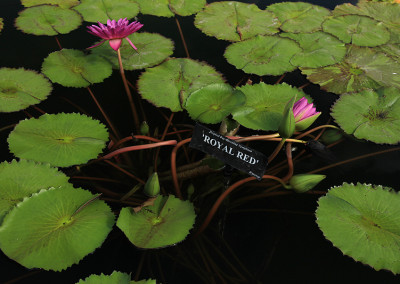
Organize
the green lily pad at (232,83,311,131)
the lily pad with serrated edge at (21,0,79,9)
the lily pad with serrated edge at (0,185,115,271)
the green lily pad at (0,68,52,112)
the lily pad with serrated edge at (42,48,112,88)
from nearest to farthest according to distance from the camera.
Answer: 1. the lily pad with serrated edge at (0,185,115,271)
2. the green lily pad at (232,83,311,131)
3. the green lily pad at (0,68,52,112)
4. the lily pad with serrated edge at (42,48,112,88)
5. the lily pad with serrated edge at (21,0,79,9)

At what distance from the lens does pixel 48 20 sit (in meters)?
2.30

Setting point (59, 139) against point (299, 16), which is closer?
point (59, 139)

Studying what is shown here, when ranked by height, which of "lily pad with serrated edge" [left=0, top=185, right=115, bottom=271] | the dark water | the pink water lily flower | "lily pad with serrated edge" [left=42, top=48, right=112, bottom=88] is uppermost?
the pink water lily flower

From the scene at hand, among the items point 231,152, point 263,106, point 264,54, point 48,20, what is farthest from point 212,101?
point 48,20

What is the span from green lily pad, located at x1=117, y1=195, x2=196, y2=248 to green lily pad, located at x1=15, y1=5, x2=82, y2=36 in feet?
5.57

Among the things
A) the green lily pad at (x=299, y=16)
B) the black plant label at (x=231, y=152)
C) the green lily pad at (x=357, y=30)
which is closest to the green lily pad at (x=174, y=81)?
the black plant label at (x=231, y=152)

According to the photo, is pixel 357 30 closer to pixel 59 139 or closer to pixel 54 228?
pixel 59 139

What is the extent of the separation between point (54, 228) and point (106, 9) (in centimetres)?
196

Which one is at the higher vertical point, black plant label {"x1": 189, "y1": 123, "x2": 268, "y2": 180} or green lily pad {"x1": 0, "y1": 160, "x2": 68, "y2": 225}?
black plant label {"x1": 189, "y1": 123, "x2": 268, "y2": 180}

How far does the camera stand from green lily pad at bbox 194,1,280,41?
233cm

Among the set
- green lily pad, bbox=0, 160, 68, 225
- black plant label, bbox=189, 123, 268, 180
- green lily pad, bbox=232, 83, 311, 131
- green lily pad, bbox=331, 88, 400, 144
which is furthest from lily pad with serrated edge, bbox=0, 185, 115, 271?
green lily pad, bbox=331, 88, 400, 144

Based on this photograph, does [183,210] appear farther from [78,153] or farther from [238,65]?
[238,65]

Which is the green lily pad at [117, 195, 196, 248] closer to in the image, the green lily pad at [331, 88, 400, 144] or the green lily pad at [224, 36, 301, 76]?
the green lily pad at [331, 88, 400, 144]

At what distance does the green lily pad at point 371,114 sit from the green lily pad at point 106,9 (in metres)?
1.76
